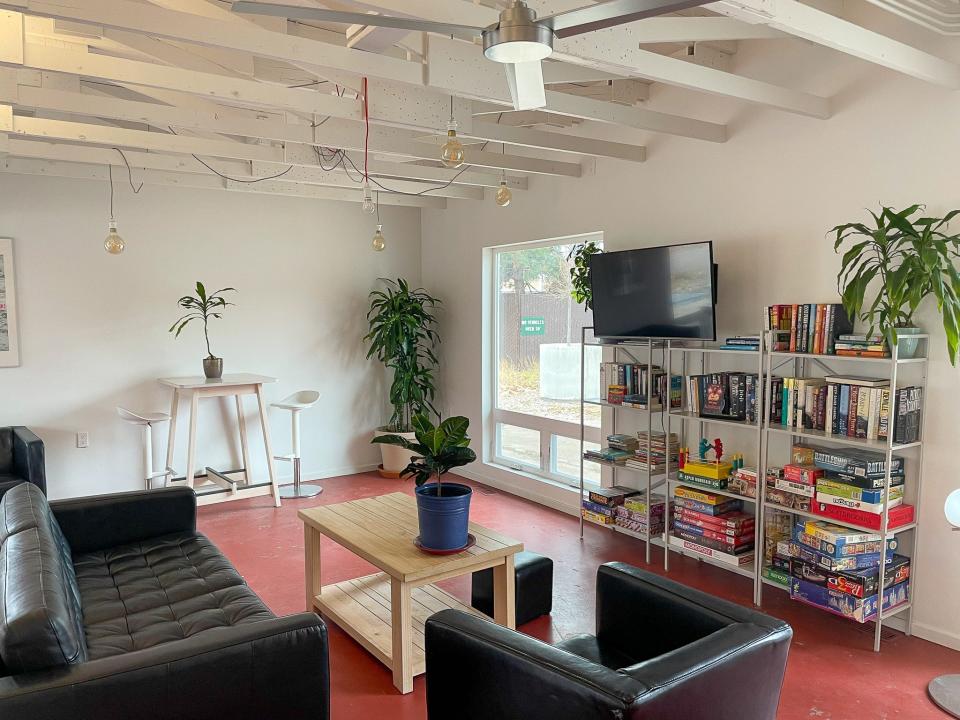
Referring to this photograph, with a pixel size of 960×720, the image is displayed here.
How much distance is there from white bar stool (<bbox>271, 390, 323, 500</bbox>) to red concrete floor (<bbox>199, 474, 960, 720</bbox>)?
20 cm

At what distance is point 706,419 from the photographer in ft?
13.3

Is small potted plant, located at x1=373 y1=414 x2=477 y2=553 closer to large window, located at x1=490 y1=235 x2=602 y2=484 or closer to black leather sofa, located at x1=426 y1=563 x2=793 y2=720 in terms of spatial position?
black leather sofa, located at x1=426 y1=563 x2=793 y2=720

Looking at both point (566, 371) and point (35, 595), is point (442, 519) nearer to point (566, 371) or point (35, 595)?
point (35, 595)

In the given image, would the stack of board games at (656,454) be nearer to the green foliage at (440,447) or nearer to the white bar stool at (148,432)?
the green foliage at (440,447)

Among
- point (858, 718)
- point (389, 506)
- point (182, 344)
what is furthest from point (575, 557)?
point (182, 344)

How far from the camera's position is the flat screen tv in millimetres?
3998

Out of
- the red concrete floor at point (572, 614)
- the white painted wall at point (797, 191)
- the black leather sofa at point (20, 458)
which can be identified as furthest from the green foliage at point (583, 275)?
the black leather sofa at point (20, 458)

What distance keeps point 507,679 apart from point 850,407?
2312 millimetres

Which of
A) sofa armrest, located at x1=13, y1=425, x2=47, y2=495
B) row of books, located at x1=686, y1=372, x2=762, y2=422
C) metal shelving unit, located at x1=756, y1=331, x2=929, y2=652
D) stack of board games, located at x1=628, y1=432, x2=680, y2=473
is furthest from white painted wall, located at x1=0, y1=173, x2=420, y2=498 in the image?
metal shelving unit, located at x1=756, y1=331, x2=929, y2=652

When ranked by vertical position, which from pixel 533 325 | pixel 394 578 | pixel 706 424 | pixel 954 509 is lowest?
pixel 394 578

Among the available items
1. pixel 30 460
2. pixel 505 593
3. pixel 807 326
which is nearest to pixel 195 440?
pixel 30 460

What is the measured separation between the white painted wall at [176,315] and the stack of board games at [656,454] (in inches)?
125

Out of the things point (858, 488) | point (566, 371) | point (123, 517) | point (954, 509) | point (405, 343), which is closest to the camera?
point (954, 509)

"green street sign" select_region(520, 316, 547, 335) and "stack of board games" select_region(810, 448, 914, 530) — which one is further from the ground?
"green street sign" select_region(520, 316, 547, 335)
